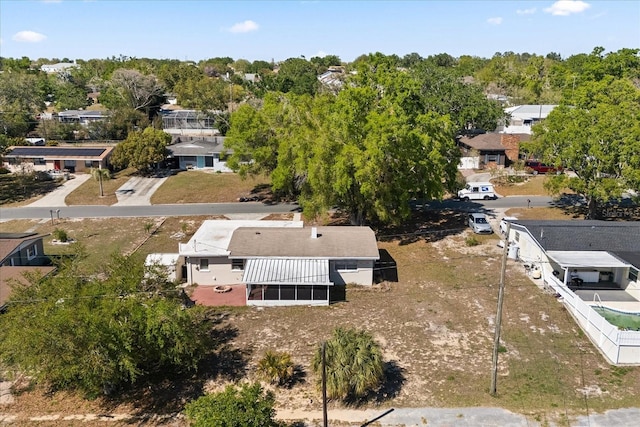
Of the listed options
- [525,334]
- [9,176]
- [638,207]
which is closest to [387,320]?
[525,334]

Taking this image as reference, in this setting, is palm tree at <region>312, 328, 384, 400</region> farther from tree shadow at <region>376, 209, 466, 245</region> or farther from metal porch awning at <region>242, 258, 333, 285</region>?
tree shadow at <region>376, 209, 466, 245</region>

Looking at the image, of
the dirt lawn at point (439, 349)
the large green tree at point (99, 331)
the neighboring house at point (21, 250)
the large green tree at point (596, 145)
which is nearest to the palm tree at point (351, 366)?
the dirt lawn at point (439, 349)

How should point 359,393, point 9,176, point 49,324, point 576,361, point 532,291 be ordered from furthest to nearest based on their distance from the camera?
point 9,176, point 532,291, point 576,361, point 359,393, point 49,324

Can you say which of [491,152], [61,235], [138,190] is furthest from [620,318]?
[138,190]

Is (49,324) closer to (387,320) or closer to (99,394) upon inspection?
(99,394)

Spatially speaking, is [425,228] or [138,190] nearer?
[425,228]

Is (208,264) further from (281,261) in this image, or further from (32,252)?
(32,252)

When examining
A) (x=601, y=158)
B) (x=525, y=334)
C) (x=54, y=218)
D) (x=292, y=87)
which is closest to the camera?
(x=525, y=334)
